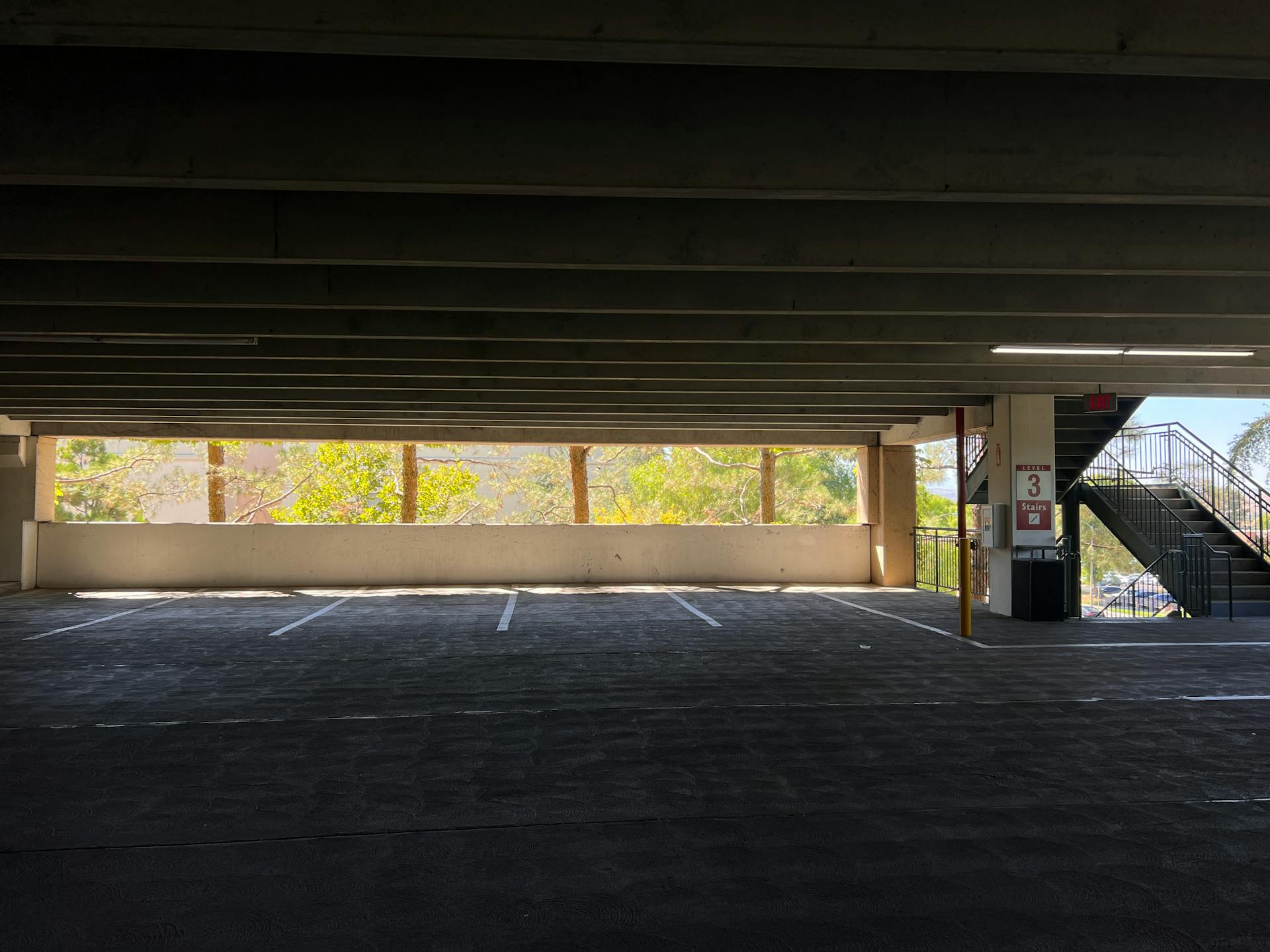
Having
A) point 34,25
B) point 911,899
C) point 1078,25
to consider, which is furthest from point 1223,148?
point 34,25

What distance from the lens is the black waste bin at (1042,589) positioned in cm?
1524

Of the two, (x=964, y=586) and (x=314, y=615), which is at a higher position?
(x=964, y=586)

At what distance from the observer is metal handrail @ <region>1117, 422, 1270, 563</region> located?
1808 centimetres

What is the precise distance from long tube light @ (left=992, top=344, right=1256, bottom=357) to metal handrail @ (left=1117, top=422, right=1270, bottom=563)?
6.92 m

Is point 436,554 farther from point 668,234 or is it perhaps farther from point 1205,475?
point 1205,475

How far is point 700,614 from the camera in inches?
628

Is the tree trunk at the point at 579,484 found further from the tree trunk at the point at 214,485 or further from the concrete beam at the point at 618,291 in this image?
the concrete beam at the point at 618,291

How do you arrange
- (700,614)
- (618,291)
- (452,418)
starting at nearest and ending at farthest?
1. (618,291)
2. (700,614)
3. (452,418)

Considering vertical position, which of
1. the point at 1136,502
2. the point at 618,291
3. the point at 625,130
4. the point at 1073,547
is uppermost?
the point at 625,130

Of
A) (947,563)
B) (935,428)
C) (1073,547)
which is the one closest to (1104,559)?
(947,563)

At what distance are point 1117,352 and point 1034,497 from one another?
4023 millimetres

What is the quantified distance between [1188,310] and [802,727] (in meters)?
5.70

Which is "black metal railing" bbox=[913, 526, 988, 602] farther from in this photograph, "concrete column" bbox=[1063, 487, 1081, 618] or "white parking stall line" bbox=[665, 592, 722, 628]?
"white parking stall line" bbox=[665, 592, 722, 628]

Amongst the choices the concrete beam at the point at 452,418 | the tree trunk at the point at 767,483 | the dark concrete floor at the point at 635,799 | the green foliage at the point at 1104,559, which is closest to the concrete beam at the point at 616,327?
the dark concrete floor at the point at 635,799
